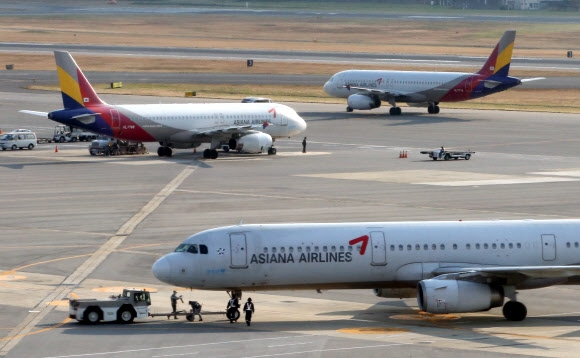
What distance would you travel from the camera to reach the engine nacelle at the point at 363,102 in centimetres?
14662

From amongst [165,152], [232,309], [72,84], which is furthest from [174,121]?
[232,309]

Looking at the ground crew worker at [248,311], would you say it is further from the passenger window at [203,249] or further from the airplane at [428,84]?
the airplane at [428,84]

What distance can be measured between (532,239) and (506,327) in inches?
178

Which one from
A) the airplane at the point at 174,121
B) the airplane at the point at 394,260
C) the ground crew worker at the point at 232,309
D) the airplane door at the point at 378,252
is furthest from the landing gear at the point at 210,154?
the ground crew worker at the point at 232,309

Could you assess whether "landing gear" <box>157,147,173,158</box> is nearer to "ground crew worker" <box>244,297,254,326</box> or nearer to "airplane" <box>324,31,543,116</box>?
"airplane" <box>324,31,543,116</box>

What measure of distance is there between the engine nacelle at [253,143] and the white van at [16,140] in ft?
75.1

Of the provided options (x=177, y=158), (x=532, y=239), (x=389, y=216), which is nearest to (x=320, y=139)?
(x=177, y=158)

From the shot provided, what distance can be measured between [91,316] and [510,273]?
17.4 meters

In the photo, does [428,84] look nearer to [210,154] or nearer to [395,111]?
[395,111]

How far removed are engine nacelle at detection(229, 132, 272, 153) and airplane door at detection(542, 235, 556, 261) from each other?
63779 mm

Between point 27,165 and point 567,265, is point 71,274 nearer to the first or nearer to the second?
point 567,265

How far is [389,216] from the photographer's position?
247ft

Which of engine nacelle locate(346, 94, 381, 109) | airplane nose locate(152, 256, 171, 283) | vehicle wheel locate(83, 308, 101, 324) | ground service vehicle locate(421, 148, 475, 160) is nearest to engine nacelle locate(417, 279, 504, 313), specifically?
airplane nose locate(152, 256, 171, 283)

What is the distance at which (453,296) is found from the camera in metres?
46.8
